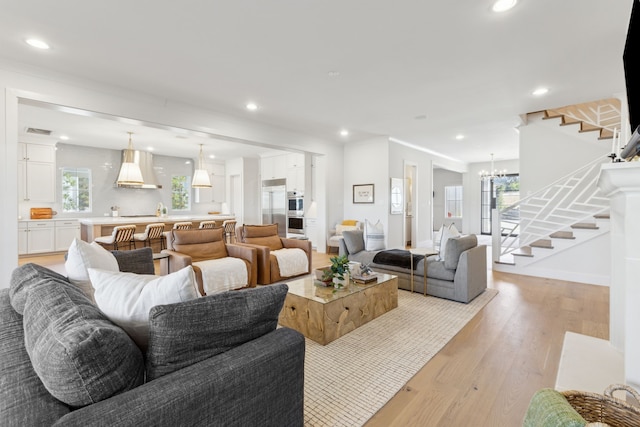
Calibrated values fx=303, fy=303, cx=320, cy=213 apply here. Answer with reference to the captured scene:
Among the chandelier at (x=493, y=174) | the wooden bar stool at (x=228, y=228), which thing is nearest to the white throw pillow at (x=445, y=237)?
the wooden bar stool at (x=228, y=228)

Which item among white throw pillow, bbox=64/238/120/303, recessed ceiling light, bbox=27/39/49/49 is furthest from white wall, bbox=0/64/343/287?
white throw pillow, bbox=64/238/120/303

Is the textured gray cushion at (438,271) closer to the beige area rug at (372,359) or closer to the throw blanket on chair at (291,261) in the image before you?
the beige area rug at (372,359)

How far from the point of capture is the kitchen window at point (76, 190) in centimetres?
731

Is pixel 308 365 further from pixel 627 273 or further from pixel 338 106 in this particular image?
pixel 338 106

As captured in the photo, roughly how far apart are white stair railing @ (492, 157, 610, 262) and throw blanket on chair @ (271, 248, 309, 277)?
11.0ft

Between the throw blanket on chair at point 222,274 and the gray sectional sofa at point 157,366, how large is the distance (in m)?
2.27

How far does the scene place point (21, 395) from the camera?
915 mm

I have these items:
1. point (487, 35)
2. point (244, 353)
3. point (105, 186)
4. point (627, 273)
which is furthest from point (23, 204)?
point (627, 273)

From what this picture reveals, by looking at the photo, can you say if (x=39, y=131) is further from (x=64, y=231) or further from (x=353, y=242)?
(x=353, y=242)

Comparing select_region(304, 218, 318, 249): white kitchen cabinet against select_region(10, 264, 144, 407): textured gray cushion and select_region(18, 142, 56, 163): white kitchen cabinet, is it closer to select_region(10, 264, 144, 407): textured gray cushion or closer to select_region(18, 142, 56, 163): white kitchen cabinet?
select_region(18, 142, 56, 163): white kitchen cabinet

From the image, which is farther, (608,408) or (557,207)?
(557,207)

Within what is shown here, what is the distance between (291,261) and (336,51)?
292 centimetres

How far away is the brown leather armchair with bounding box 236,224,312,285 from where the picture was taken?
14.2 feet

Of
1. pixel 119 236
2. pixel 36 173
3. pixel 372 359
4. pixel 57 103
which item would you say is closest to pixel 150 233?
pixel 119 236
